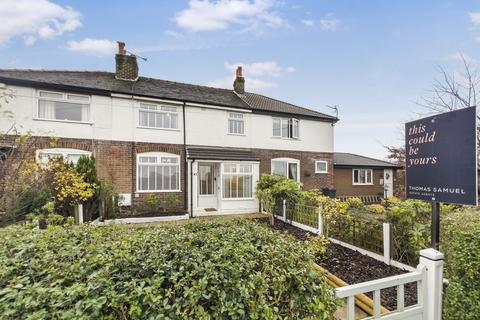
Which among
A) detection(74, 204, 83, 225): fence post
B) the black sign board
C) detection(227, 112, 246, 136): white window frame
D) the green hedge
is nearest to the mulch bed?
the black sign board

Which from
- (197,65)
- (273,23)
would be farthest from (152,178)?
(273,23)

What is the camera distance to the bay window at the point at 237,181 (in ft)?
43.7

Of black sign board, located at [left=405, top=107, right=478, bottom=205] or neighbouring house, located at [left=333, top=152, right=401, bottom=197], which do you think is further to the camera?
neighbouring house, located at [left=333, top=152, right=401, bottom=197]

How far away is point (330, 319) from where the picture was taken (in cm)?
201

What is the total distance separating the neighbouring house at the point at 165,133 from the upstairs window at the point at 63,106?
4cm

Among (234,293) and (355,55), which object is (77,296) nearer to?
(234,293)

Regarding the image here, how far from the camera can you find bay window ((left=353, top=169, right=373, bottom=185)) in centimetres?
1977

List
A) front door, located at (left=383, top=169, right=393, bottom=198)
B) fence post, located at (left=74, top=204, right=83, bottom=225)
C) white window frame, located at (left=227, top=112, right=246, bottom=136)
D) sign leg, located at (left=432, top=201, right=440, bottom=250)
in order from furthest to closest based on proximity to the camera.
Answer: front door, located at (left=383, top=169, right=393, bottom=198), white window frame, located at (left=227, top=112, right=246, bottom=136), fence post, located at (left=74, top=204, right=83, bottom=225), sign leg, located at (left=432, top=201, right=440, bottom=250)

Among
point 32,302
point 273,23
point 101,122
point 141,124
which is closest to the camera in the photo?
point 32,302

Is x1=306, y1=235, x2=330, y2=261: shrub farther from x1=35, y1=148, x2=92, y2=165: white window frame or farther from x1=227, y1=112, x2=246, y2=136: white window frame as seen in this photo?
x1=35, y1=148, x2=92, y2=165: white window frame

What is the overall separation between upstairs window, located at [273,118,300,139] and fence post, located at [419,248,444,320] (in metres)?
12.9

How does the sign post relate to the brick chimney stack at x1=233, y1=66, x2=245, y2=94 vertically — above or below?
below

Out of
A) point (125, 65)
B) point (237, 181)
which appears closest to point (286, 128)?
point (237, 181)

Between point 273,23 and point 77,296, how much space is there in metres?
11.8
